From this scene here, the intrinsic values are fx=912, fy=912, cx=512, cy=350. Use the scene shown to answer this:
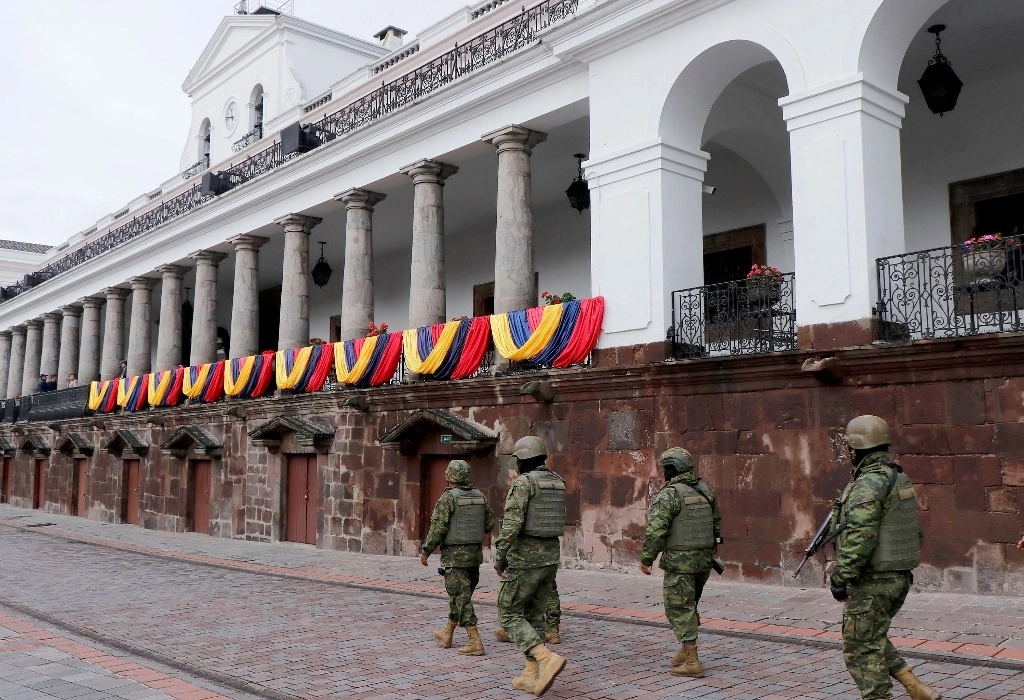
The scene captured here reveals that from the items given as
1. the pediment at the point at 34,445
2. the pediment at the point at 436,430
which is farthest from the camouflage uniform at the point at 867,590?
the pediment at the point at 34,445

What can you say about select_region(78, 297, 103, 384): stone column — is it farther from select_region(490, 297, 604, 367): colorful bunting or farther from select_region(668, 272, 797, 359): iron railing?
select_region(668, 272, 797, 359): iron railing

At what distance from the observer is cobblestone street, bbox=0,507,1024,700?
663cm

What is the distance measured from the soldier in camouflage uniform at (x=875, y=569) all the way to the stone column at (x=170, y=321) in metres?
23.2

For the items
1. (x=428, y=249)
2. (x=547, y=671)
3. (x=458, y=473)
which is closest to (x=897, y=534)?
(x=547, y=671)

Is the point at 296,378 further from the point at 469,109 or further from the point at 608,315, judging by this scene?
the point at 608,315

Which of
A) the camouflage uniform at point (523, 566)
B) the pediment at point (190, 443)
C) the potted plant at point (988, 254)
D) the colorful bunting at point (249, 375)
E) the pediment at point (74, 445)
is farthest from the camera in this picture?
the pediment at point (74, 445)

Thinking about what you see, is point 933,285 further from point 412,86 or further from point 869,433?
point 412,86

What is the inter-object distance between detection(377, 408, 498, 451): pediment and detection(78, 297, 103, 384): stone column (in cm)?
1869

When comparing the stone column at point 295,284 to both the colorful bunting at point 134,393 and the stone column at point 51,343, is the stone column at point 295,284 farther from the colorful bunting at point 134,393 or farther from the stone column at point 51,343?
the stone column at point 51,343

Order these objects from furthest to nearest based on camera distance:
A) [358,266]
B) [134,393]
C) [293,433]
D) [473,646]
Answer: [134,393] < [358,266] < [293,433] < [473,646]

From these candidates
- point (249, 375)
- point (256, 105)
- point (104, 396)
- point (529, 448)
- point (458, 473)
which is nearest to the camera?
point (529, 448)

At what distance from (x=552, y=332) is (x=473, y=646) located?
21.6ft

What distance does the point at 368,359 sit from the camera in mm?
16953

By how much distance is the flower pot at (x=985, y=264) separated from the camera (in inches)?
383
